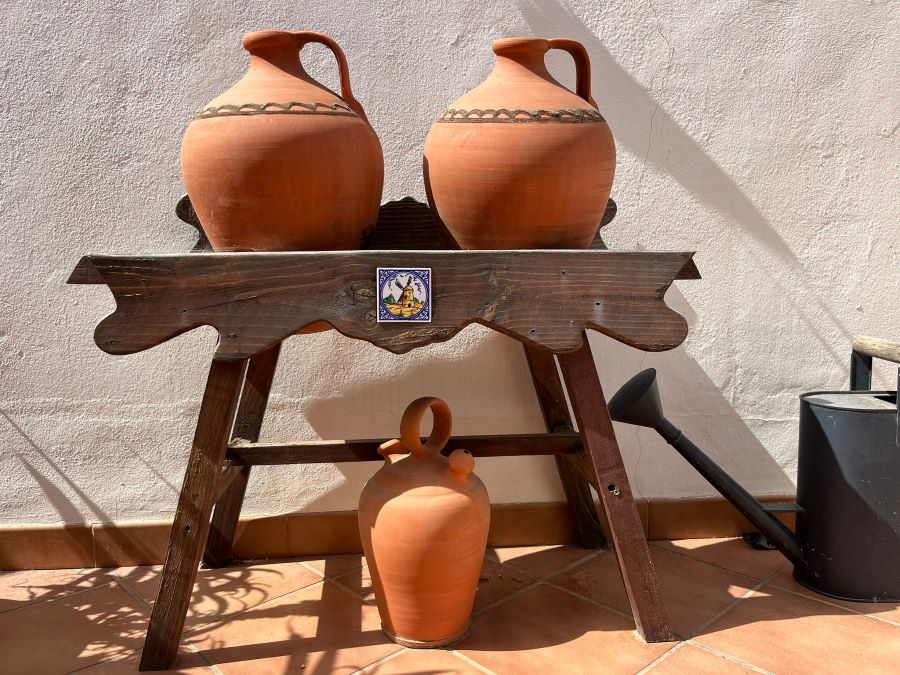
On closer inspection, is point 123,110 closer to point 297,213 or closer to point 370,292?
point 297,213

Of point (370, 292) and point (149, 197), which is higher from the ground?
point (149, 197)

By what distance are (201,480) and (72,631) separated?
1.96 ft

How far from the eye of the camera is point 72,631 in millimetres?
1792

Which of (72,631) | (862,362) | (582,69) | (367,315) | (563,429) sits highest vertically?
(582,69)

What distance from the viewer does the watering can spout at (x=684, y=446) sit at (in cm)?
178

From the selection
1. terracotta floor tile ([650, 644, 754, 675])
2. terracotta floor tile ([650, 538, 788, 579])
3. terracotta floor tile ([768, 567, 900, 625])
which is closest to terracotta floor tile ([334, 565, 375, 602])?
terracotta floor tile ([650, 644, 754, 675])

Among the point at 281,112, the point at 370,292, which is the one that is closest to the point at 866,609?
the point at 370,292

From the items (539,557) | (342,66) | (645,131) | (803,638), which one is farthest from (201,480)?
(645,131)

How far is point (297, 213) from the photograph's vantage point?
4.99 ft

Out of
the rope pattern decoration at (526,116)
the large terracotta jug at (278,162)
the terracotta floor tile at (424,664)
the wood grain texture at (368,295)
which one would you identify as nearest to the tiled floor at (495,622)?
the terracotta floor tile at (424,664)

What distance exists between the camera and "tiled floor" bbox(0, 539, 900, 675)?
64.2 inches

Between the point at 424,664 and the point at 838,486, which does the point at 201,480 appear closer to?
the point at 424,664

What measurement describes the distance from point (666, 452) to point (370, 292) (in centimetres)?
116

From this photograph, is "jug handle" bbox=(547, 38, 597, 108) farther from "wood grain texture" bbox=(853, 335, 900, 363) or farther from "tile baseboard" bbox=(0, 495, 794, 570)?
"tile baseboard" bbox=(0, 495, 794, 570)
